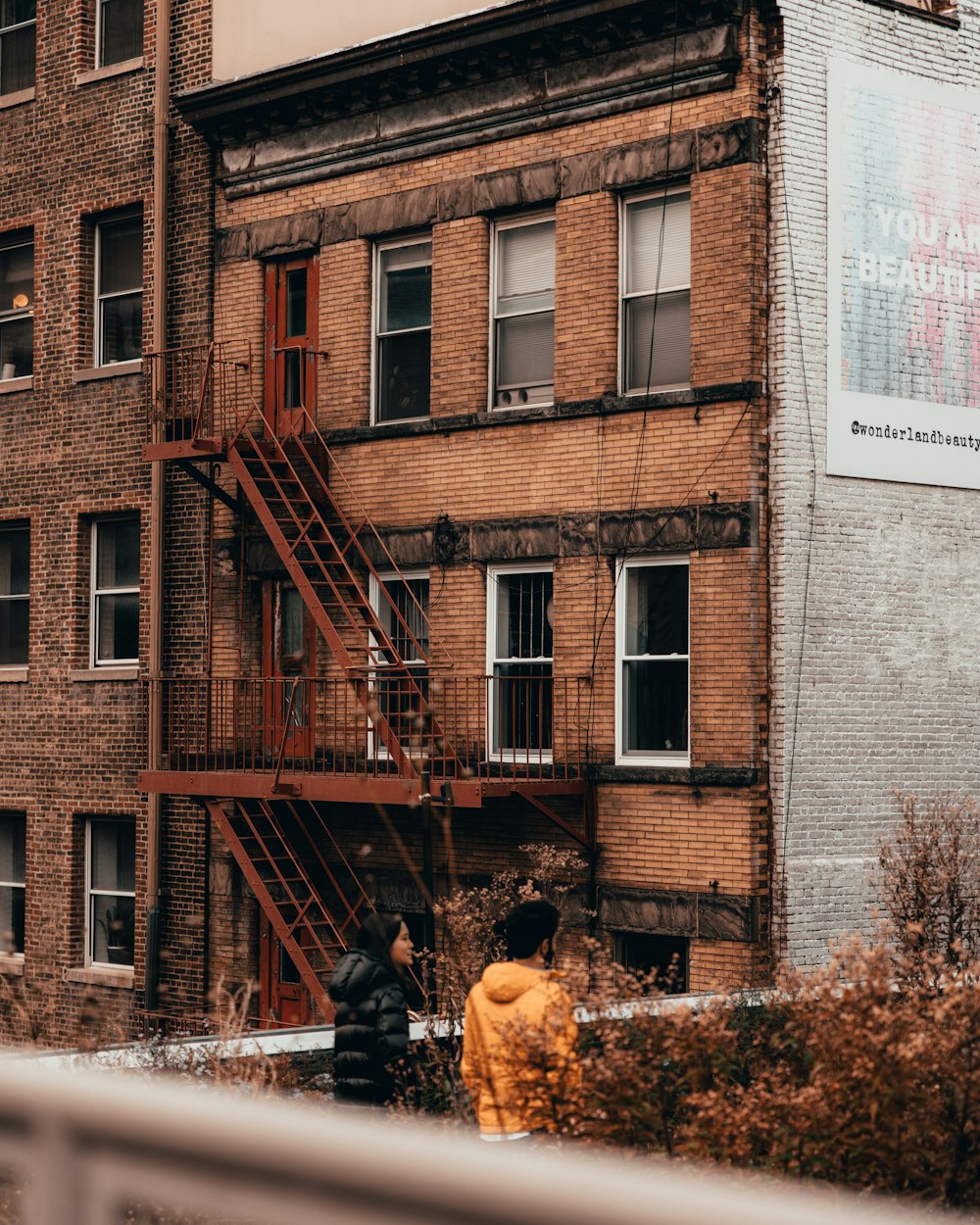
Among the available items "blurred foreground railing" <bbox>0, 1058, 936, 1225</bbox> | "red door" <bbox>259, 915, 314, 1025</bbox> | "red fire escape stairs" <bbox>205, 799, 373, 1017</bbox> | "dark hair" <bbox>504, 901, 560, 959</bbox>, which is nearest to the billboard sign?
"red fire escape stairs" <bbox>205, 799, 373, 1017</bbox>

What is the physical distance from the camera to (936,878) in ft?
50.8

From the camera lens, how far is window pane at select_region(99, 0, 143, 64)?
2264 cm

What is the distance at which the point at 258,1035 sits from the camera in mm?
10711

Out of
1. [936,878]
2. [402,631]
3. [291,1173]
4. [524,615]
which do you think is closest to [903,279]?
[524,615]

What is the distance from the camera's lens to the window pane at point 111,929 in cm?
2166

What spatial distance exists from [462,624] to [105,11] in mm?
9939

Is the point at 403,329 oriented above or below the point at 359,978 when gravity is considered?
above

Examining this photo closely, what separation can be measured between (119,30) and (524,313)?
25.8 feet

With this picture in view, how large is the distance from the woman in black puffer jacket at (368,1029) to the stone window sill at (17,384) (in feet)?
52.9

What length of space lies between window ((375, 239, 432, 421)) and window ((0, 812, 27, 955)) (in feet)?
25.1

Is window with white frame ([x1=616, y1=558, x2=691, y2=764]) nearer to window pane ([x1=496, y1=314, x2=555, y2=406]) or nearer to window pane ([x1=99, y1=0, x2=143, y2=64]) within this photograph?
window pane ([x1=496, y1=314, x2=555, y2=406])

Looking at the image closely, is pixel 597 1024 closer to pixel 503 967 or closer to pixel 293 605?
pixel 503 967

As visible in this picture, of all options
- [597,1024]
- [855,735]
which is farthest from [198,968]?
[597,1024]

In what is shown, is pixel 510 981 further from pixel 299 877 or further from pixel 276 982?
pixel 276 982
